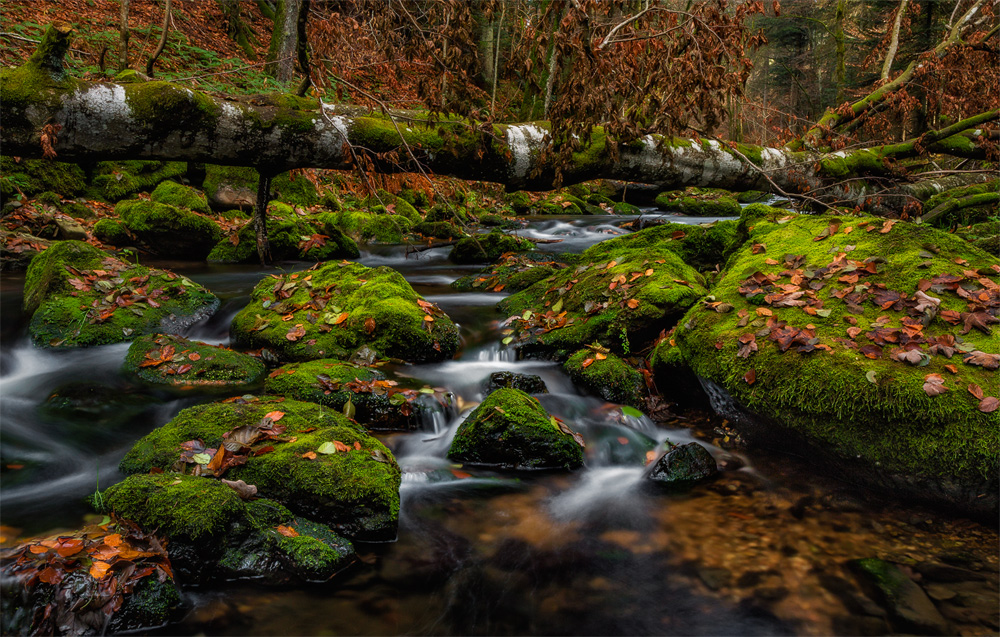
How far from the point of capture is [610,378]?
502 cm

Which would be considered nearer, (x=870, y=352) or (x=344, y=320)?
(x=870, y=352)

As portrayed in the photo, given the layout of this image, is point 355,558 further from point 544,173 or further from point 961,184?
point 961,184

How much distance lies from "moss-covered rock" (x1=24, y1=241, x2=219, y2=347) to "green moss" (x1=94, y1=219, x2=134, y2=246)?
2.52 meters

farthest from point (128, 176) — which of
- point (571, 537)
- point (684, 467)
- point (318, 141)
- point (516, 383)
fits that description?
point (684, 467)

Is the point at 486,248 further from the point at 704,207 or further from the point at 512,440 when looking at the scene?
the point at 704,207

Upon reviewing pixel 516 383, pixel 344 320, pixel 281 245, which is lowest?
pixel 516 383

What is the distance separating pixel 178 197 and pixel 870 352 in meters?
11.0

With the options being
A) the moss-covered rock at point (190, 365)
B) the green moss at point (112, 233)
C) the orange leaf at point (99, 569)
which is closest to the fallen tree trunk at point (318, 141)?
the moss-covered rock at point (190, 365)

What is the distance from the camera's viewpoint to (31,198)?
9.39m

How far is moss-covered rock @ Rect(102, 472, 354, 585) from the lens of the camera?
2.66m

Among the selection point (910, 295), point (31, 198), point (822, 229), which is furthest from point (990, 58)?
point (31, 198)

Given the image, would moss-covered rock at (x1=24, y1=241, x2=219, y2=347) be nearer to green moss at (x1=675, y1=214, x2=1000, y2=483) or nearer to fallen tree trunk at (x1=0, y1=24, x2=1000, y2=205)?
fallen tree trunk at (x1=0, y1=24, x2=1000, y2=205)

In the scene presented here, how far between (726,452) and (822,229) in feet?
7.98

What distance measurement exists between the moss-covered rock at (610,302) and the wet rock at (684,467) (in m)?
1.55
